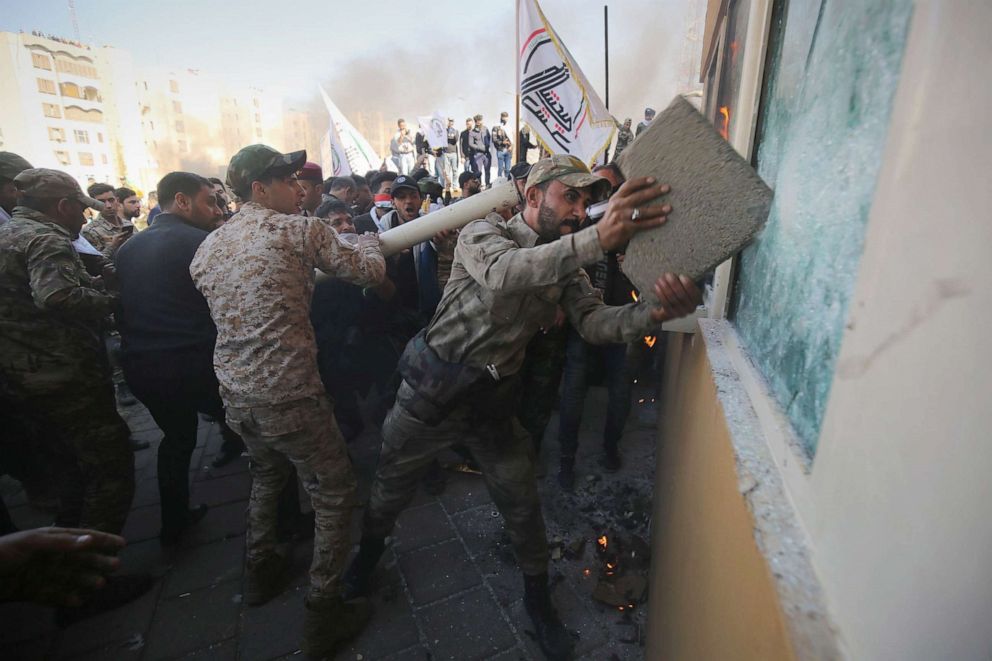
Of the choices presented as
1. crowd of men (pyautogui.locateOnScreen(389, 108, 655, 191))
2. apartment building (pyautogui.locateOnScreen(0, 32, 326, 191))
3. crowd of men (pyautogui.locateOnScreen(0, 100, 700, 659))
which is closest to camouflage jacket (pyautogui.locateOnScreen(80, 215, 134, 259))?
crowd of men (pyautogui.locateOnScreen(0, 100, 700, 659))

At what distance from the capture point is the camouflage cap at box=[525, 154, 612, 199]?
1.94m

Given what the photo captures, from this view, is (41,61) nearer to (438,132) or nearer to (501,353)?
(438,132)

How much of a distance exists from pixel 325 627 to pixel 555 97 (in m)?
4.67

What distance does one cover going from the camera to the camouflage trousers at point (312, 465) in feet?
7.54

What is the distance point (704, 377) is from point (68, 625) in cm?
346

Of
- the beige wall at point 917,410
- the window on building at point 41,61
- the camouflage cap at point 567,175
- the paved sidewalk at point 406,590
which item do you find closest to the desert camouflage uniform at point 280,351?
the paved sidewalk at point 406,590

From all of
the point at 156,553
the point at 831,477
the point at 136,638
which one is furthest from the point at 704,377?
the point at 156,553

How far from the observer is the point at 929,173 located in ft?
1.77

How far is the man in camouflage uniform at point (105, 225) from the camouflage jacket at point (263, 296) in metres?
4.19

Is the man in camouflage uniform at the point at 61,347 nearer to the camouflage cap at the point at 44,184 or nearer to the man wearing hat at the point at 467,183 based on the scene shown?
the camouflage cap at the point at 44,184

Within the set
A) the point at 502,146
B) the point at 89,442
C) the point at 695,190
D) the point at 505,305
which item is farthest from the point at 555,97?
the point at 502,146

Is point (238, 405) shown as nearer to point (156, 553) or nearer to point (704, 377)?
point (156, 553)

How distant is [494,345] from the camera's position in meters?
2.25

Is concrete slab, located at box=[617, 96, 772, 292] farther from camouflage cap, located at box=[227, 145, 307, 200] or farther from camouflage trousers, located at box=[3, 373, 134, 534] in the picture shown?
camouflage trousers, located at box=[3, 373, 134, 534]
